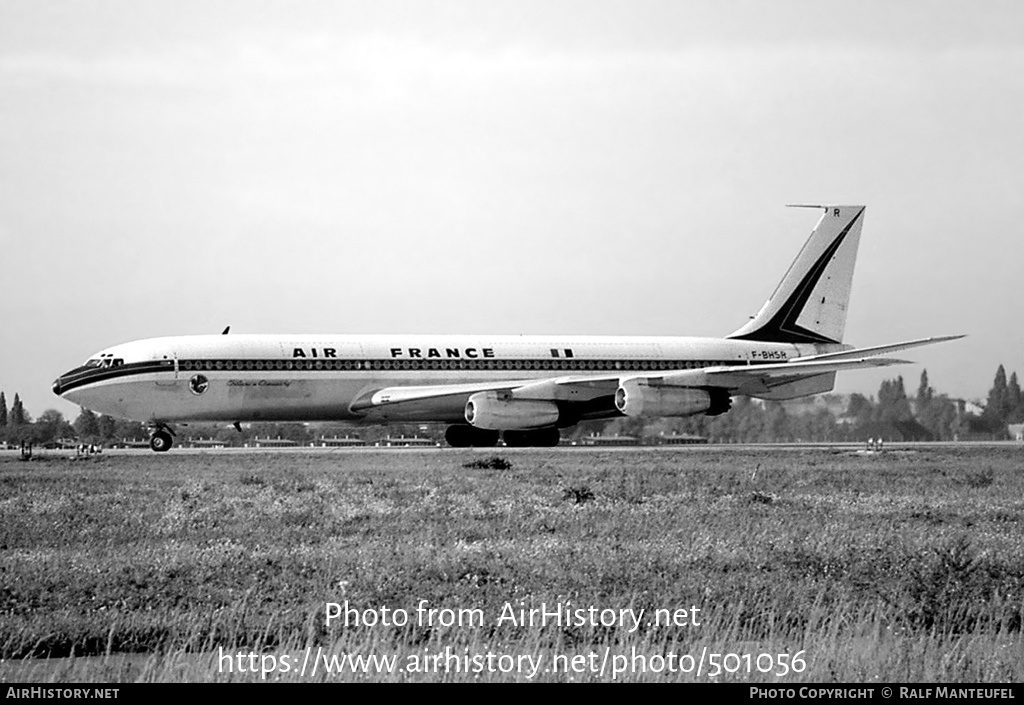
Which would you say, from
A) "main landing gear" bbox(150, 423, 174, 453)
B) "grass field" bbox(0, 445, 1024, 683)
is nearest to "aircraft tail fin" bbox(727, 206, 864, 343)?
"main landing gear" bbox(150, 423, 174, 453)

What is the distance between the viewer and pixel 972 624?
40.0ft

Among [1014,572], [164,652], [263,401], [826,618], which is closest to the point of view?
[164,652]

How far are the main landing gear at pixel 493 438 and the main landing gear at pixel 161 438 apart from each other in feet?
30.0

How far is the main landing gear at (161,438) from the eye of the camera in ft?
121

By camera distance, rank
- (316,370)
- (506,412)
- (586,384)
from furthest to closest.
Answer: (586,384) < (506,412) < (316,370)

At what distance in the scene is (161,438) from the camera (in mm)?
37000

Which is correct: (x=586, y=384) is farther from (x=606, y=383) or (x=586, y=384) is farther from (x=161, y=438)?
(x=161, y=438)

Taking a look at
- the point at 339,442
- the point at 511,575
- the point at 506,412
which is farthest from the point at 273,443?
the point at 511,575

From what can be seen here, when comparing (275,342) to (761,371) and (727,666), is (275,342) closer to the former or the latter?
(761,371)

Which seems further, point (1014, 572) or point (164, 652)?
point (1014, 572)

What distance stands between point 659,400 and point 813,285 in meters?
10.5

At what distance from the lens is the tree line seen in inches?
1683
